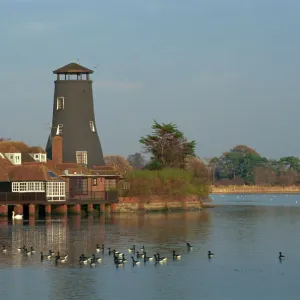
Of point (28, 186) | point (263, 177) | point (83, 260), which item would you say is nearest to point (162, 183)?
point (28, 186)

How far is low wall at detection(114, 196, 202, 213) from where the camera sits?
86125mm

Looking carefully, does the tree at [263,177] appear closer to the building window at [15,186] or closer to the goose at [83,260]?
the building window at [15,186]

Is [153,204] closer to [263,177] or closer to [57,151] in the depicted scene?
[57,151]

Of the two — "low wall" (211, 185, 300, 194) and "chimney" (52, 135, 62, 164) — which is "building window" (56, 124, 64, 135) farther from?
"low wall" (211, 185, 300, 194)

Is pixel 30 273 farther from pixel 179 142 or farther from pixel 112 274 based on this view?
pixel 179 142

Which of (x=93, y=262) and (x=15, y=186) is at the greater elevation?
(x=15, y=186)

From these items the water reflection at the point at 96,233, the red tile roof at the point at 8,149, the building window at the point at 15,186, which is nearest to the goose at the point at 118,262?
the water reflection at the point at 96,233

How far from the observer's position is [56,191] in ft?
264

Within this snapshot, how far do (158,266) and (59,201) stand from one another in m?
36.0

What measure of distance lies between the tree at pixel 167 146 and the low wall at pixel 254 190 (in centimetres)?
6816

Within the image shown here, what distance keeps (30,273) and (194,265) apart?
312 inches

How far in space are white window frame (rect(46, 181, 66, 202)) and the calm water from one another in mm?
5027

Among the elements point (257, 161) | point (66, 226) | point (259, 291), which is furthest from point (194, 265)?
point (257, 161)

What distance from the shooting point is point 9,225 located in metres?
70.2
